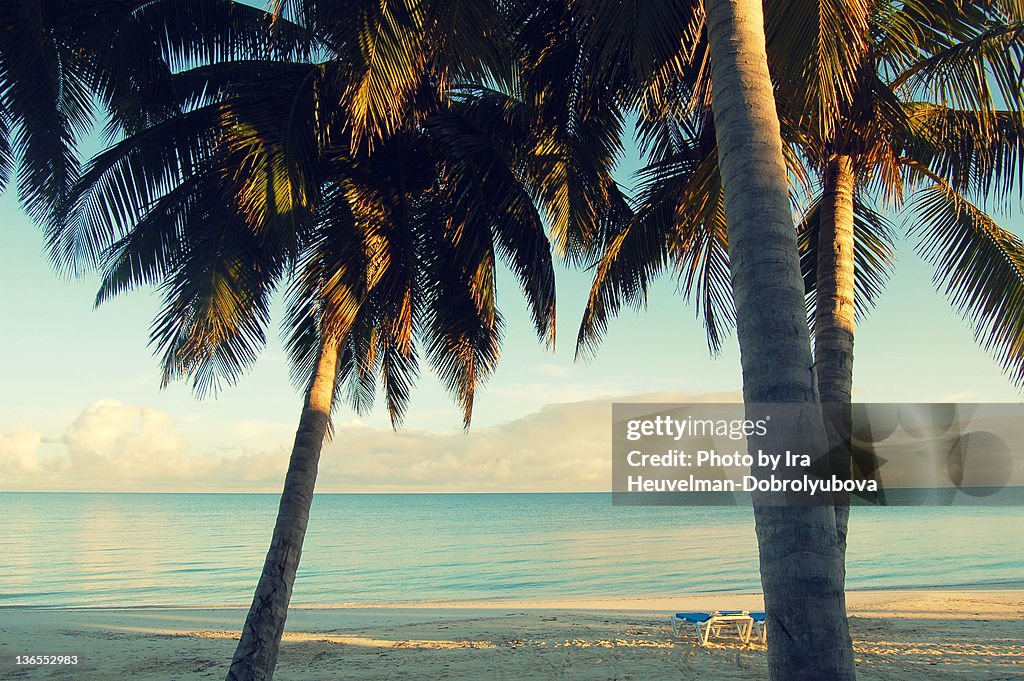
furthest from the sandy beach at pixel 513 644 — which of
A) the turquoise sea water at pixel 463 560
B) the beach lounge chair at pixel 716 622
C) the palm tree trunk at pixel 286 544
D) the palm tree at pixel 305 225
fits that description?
the turquoise sea water at pixel 463 560

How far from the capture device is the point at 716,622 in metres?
10.9

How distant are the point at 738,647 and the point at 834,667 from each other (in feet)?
27.1

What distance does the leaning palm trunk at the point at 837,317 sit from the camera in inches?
252

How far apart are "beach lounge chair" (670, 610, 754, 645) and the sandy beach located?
165 millimetres

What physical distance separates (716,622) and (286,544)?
621cm

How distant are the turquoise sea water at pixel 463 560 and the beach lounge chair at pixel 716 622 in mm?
Answer: 13802

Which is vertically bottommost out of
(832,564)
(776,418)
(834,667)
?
(834,667)

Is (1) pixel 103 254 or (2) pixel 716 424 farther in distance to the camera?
(1) pixel 103 254

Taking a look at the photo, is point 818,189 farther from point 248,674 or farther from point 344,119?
point 248,674

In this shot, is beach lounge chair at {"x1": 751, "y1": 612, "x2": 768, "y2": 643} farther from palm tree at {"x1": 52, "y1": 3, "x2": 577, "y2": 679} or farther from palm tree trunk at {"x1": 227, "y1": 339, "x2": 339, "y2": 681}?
palm tree trunk at {"x1": 227, "y1": 339, "x2": 339, "y2": 681}

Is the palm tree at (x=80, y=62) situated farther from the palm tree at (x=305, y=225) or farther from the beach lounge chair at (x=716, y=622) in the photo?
the beach lounge chair at (x=716, y=622)

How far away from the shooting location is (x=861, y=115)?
23.0 feet

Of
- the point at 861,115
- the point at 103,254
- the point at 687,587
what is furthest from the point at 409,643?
the point at 687,587

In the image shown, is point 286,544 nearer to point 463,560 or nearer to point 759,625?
point 759,625
